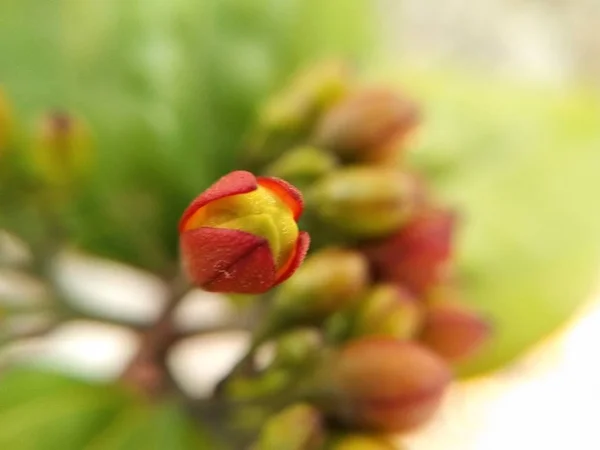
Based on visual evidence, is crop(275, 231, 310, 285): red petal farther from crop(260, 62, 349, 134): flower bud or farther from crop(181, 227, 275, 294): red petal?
crop(260, 62, 349, 134): flower bud

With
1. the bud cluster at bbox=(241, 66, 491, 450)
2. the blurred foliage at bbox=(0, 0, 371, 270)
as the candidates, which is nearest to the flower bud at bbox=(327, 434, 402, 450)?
the bud cluster at bbox=(241, 66, 491, 450)

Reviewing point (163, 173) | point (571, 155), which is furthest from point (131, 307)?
point (571, 155)

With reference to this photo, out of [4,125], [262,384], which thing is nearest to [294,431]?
[262,384]

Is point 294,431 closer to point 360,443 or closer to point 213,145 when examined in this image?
point 360,443

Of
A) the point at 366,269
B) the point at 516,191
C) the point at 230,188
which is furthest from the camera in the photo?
the point at 516,191

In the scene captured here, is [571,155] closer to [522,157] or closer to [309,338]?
[522,157]
